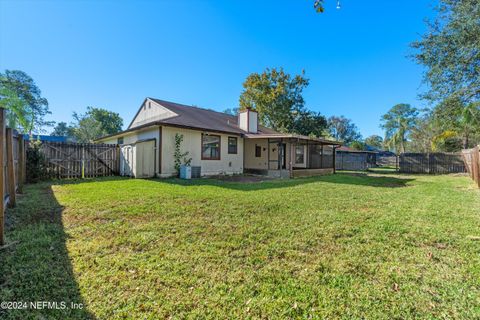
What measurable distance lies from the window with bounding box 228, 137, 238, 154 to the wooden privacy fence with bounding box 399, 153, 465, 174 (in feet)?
49.7

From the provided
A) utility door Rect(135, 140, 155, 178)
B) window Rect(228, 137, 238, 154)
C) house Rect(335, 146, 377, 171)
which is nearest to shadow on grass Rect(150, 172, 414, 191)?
utility door Rect(135, 140, 155, 178)

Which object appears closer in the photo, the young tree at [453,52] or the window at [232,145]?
the young tree at [453,52]

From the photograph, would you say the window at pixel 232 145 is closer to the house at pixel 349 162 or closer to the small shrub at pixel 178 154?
the small shrub at pixel 178 154

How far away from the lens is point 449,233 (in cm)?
372

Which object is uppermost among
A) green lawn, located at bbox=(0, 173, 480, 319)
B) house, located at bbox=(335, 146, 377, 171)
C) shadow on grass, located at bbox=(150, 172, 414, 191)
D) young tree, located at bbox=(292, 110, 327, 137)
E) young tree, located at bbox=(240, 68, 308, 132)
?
young tree, located at bbox=(240, 68, 308, 132)

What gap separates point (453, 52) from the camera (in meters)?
9.77

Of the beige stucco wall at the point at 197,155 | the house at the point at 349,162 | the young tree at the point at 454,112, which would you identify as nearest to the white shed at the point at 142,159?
the beige stucco wall at the point at 197,155

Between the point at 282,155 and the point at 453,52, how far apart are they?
32.3 ft

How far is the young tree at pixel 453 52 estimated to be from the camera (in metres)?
8.94

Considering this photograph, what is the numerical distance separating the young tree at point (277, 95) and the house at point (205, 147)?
930 centimetres

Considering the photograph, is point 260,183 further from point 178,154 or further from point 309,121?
point 309,121

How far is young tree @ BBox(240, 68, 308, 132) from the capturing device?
86.1ft

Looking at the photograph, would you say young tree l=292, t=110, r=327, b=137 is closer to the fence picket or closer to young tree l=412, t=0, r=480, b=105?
young tree l=412, t=0, r=480, b=105

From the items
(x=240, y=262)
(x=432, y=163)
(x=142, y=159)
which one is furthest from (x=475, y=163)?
(x=142, y=159)
